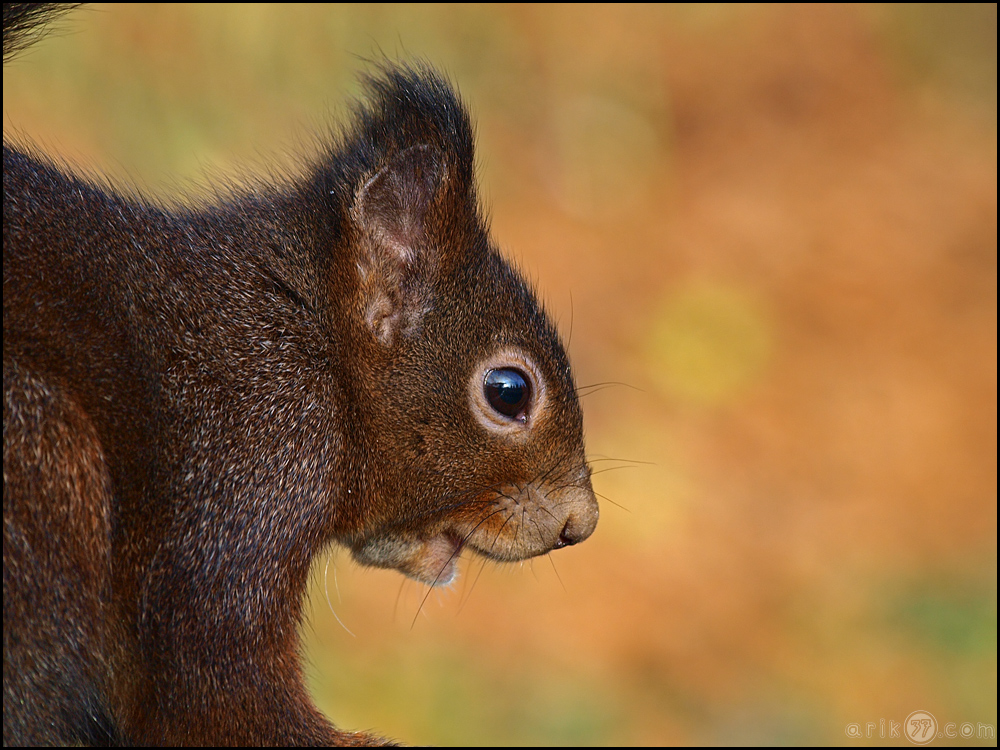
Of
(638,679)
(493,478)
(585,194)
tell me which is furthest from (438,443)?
(585,194)

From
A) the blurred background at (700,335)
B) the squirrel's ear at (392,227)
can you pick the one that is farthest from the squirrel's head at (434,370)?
the blurred background at (700,335)

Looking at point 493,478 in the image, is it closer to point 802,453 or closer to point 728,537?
point 728,537

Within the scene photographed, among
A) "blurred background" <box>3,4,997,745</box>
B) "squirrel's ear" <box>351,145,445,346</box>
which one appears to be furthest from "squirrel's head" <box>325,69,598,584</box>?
"blurred background" <box>3,4,997,745</box>

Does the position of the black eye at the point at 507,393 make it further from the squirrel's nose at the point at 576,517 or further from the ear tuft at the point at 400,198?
the ear tuft at the point at 400,198

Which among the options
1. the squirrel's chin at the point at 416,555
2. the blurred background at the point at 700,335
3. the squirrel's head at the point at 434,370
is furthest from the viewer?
the blurred background at the point at 700,335

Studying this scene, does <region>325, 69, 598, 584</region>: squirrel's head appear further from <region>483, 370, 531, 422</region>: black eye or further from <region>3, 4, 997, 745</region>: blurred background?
<region>3, 4, 997, 745</region>: blurred background

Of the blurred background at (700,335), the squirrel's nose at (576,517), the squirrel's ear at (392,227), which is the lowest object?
the blurred background at (700,335)

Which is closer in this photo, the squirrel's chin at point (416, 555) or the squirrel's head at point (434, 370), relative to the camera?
the squirrel's head at point (434, 370)
